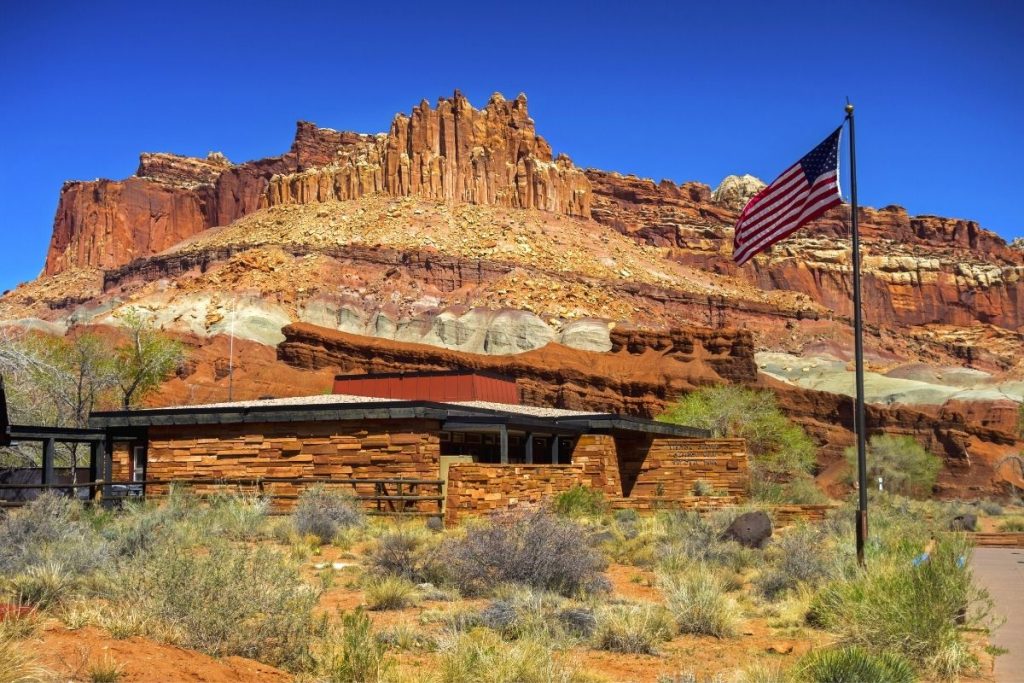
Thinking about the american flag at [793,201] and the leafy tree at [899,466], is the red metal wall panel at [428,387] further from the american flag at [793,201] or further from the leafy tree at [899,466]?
the leafy tree at [899,466]

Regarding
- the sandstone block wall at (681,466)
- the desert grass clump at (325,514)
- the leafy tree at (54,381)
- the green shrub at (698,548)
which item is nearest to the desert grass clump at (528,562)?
the green shrub at (698,548)

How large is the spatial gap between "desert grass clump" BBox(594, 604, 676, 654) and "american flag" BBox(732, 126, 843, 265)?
5.89m

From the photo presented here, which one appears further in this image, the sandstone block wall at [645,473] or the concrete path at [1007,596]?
the sandstone block wall at [645,473]

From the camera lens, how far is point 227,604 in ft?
25.4

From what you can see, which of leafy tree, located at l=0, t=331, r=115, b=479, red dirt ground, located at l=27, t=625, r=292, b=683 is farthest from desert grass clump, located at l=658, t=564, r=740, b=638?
leafy tree, located at l=0, t=331, r=115, b=479

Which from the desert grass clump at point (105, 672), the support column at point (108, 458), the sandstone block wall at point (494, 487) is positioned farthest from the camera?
the support column at point (108, 458)

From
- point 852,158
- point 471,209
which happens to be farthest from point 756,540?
point 471,209

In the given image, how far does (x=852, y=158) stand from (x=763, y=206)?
2.31 m

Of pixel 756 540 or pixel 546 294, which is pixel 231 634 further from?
pixel 546 294

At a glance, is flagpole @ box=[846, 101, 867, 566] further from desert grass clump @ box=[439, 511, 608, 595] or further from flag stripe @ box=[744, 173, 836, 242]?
desert grass clump @ box=[439, 511, 608, 595]

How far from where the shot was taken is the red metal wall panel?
3628 centimetres

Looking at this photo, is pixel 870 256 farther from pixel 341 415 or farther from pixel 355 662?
pixel 355 662

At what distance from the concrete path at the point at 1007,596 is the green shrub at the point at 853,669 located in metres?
1.26

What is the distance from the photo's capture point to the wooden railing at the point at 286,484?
19.9 m
